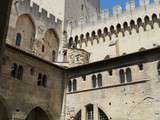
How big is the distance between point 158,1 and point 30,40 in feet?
40.0

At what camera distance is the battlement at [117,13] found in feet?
72.2

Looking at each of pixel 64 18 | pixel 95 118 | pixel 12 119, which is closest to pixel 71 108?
pixel 95 118

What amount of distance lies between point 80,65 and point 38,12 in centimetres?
796

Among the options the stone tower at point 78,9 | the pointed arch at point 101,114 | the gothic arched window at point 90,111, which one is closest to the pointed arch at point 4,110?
the gothic arched window at point 90,111

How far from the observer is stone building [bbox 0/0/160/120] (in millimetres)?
15289

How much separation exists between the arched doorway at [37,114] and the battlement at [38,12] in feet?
30.7

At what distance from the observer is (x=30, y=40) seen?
22297 millimetres

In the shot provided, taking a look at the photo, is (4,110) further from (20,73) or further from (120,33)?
(120,33)

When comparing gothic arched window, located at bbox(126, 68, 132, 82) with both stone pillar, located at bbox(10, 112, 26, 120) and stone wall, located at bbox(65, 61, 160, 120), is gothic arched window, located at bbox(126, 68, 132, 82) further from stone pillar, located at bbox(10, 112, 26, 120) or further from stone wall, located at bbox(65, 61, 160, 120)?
stone pillar, located at bbox(10, 112, 26, 120)

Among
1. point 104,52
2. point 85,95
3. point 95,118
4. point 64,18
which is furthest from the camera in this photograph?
point 64,18

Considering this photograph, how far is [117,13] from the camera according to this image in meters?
23.7

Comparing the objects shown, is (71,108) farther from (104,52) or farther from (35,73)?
(104,52)

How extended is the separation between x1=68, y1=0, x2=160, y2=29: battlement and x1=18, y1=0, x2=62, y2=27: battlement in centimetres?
227

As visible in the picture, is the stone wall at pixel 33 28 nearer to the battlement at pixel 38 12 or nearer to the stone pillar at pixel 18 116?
the battlement at pixel 38 12
